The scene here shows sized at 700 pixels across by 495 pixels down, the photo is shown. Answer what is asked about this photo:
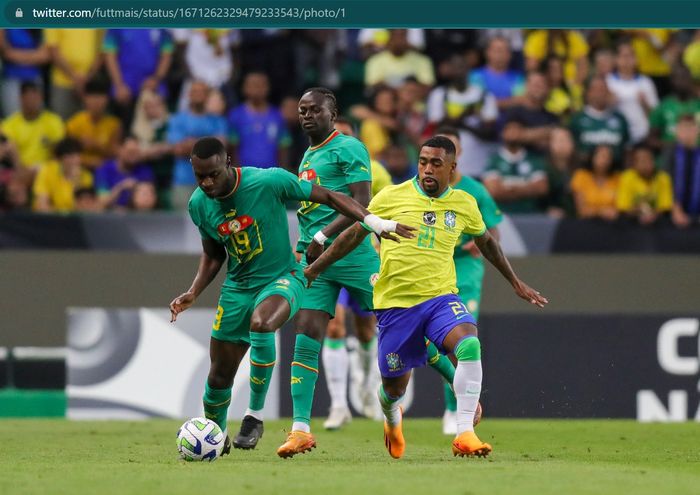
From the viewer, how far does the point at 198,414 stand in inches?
562

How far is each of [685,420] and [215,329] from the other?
6.87 meters

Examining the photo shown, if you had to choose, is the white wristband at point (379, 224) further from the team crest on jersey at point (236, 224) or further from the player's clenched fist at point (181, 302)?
the player's clenched fist at point (181, 302)

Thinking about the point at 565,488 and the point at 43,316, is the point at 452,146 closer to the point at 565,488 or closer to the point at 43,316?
the point at 565,488

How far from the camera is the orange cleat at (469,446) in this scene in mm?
8797

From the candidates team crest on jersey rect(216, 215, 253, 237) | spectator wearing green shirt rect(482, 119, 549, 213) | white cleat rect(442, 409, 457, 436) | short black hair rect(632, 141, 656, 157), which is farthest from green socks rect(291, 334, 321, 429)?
short black hair rect(632, 141, 656, 157)

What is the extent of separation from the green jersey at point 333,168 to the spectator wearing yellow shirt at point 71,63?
272 inches

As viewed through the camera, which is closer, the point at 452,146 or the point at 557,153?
the point at 452,146

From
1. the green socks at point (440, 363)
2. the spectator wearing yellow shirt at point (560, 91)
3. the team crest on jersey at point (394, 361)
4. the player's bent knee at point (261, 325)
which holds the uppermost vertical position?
the spectator wearing yellow shirt at point (560, 91)

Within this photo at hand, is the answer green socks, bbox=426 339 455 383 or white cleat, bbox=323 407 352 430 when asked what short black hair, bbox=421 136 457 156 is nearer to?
green socks, bbox=426 339 455 383

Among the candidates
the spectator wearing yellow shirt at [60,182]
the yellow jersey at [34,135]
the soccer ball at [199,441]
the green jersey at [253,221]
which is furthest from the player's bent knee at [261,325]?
the yellow jersey at [34,135]

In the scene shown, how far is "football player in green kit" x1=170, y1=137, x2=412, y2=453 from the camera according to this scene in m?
9.02

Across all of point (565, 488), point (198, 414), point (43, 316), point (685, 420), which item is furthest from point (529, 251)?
point (565, 488)

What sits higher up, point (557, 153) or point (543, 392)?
point (557, 153)

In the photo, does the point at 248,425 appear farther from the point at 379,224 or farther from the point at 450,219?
the point at 450,219
